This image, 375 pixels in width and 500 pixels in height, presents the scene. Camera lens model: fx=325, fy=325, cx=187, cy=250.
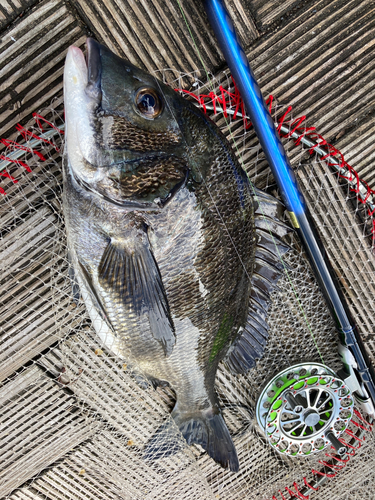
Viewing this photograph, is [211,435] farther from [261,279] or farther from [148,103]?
[148,103]

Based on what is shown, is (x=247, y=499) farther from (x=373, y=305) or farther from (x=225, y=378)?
(x=373, y=305)

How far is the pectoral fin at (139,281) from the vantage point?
3.15 ft

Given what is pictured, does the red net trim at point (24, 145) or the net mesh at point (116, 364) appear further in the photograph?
the net mesh at point (116, 364)

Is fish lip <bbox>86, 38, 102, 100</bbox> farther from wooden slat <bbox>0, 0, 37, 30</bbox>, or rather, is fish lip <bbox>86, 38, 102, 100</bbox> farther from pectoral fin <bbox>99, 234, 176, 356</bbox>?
wooden slat <bbox>0, 0, 37, 30</bbox>

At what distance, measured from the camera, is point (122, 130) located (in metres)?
0.88

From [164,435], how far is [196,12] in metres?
1.76

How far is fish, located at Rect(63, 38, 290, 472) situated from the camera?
0.87 m

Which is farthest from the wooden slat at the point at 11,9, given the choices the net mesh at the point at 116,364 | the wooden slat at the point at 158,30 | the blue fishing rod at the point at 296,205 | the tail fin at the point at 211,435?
the tail fin at the point at 211,435

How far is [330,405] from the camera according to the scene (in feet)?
4.92

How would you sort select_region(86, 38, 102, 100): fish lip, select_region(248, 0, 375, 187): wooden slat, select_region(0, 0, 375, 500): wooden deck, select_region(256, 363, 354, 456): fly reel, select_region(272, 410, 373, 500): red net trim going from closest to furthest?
select_region(86, 38, 102, 100): fish lip, select_region(0, 0, 375, 500): wooden deck, select_region(248, 0, 375, 187): wooden slat, select_region(256, 363, 354, 456): fly reel, select_region(272, 410, 373, 500): red net trim

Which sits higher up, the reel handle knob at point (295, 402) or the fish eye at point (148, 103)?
the fish eye at point (148, 103)

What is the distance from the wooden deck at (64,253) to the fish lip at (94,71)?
0.39 metres

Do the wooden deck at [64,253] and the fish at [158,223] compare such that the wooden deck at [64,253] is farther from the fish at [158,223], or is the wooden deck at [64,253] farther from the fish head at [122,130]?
the fish head at [122,130]

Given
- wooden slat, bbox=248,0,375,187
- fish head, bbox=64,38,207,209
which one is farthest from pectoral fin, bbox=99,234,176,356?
wooden slat, bbox=248,0,375,187
